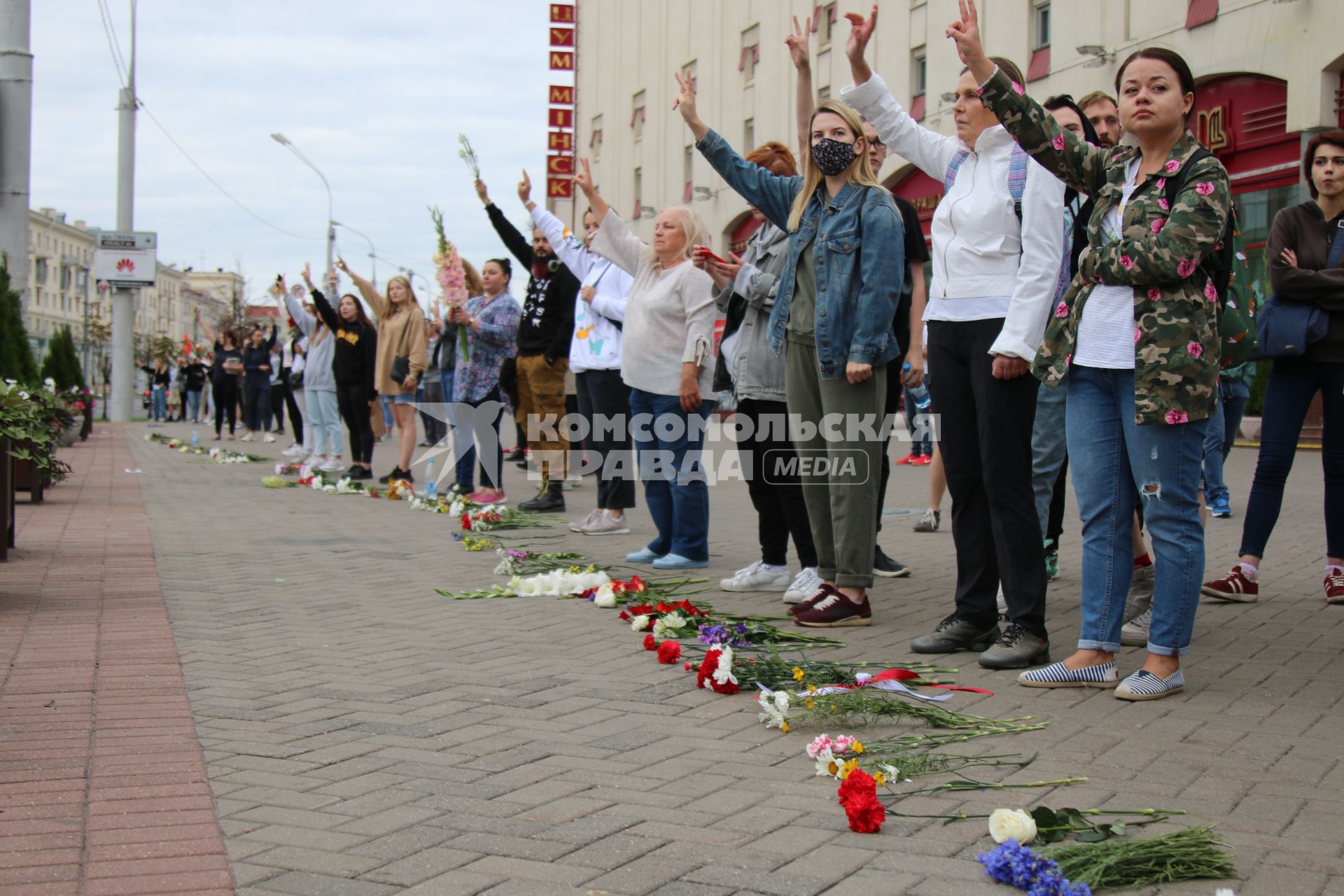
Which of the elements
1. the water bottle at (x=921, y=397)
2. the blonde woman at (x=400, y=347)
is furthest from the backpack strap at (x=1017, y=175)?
the blonde woman at (x=400, y=347)

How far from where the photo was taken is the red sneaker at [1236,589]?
6.28m

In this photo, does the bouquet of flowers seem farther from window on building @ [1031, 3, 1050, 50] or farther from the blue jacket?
window on building @ [1031, 3, 1050, 50]

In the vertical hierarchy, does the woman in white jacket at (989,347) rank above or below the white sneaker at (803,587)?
above

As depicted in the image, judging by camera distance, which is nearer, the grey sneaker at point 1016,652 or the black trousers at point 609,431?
the grey sneaker at point 1016,652

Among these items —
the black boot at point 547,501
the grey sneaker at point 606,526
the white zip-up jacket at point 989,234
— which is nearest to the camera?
the white zip-up jacket at point 989,234

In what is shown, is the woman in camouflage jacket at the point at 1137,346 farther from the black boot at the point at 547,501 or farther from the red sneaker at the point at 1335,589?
the black boot at the point at 547,501

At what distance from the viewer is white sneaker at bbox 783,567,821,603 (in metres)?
6.32

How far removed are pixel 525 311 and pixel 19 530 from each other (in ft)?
13.5

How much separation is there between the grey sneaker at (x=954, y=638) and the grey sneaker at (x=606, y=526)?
4586 mm

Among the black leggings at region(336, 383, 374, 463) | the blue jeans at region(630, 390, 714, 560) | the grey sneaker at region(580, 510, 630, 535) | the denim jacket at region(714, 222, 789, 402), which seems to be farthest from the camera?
the black leggings at region(336, 383, 374, 463)

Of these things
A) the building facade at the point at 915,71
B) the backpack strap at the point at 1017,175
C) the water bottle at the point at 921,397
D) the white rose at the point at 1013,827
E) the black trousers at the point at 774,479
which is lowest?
the white rose at the point at 1013,827

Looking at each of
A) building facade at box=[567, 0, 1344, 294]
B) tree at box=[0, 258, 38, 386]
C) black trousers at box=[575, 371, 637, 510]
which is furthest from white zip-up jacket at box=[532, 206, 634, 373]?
tree at box=[0, 258, 38, 386]

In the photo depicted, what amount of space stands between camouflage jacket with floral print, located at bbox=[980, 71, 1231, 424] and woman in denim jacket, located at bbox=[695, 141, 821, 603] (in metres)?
2.14

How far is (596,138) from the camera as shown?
169ft
